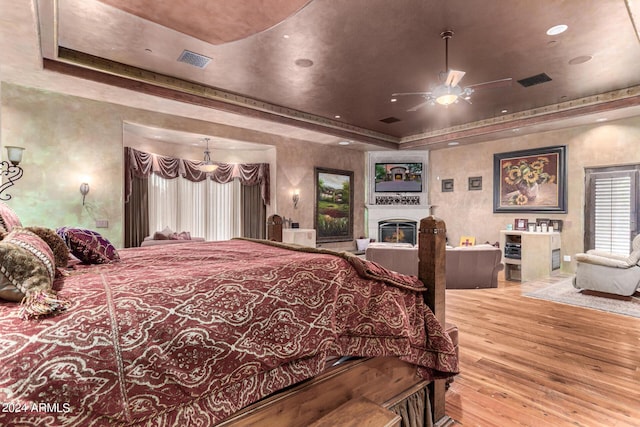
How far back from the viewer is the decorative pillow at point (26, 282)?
3.16ft

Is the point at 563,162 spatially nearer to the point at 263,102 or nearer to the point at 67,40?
the point at 263,102

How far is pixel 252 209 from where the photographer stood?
7508 mm

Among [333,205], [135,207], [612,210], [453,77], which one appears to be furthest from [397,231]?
[135,207]

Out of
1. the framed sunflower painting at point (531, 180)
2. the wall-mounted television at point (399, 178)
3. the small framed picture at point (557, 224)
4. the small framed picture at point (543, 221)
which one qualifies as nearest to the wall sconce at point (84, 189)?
the wall-mounted television at point (399, 178)

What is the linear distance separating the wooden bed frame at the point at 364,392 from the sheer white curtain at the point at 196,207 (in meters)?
5.89

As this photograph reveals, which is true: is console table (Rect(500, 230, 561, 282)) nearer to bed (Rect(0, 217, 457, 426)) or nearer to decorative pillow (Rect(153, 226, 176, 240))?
bed (Rect(0, 217, 457, 426))

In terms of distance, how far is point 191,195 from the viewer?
707 cm

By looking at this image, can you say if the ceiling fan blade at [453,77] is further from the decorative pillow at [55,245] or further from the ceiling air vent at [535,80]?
the decorative pillow at [55,245]

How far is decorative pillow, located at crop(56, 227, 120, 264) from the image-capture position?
6.43 ft

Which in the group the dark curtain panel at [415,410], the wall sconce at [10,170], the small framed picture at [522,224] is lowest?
the dark curtain panel at [415,410]

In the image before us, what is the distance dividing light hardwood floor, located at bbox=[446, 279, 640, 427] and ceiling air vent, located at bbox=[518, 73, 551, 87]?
3.35 m

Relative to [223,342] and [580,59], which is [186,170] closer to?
[223,342]

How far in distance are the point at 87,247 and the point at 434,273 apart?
2.13 meters

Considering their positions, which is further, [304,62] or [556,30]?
[304,62]
